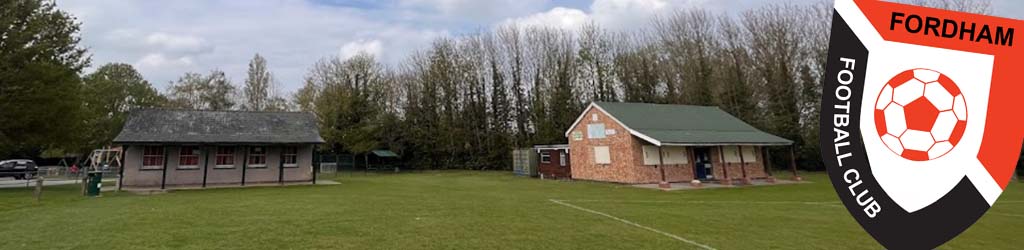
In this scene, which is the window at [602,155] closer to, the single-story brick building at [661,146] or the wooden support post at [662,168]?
the single-story brick building at [661,146]

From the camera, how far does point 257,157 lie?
63.4ft

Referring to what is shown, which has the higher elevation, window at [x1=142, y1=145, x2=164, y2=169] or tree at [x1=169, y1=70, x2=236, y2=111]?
tree at [x1=169, y1=70, x2=236, y2=111]

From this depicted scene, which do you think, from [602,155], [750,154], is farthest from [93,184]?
[750,154]

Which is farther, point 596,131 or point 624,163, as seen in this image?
point 596,131

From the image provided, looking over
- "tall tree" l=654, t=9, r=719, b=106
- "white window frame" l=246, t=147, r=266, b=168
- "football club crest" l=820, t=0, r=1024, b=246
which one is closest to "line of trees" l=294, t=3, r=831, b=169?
"tall tree" l=654, t=9, r=719, b=106

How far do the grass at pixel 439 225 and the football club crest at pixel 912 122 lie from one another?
4.06m

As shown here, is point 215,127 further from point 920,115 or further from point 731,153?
point 920,115

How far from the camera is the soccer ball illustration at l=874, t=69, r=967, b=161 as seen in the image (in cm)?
212

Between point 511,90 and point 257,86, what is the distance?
2041cm

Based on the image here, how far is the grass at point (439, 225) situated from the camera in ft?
20.6

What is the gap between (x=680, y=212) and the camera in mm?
9789

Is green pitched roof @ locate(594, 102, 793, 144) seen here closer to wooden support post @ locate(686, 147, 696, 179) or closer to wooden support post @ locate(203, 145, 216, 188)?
wooden support post @ locate(686, 147, 696, 179)

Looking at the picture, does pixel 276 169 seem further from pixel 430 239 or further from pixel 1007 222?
pixel 1007 222

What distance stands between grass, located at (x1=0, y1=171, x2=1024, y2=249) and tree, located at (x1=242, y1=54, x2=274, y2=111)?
92.8 ft
